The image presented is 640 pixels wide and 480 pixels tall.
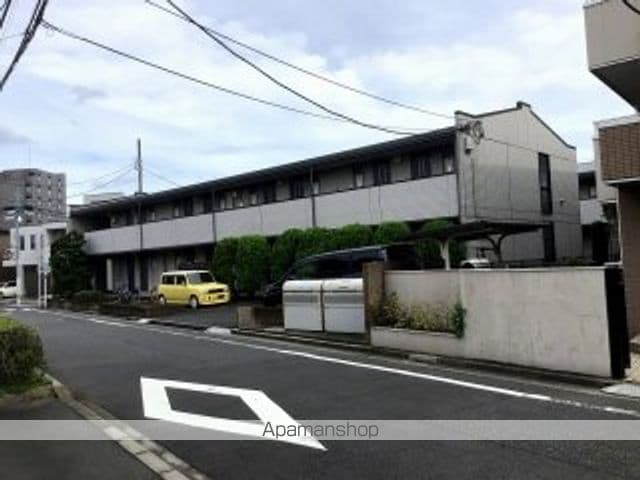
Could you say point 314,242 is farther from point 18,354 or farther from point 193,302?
point 18,354

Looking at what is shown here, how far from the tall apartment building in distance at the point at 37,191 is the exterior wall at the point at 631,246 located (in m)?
39.4

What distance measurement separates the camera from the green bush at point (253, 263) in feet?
111

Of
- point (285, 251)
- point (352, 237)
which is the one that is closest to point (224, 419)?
point (352, 237)

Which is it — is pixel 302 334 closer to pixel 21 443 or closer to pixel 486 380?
pixel 486 380

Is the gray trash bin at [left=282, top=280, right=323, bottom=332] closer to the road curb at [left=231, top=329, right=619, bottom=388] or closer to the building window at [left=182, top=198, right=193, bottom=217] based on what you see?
the road curb at [left=231, top=329, right=619, bottom=388]

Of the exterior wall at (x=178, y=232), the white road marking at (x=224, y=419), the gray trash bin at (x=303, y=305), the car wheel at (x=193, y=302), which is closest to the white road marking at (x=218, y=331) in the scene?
the gray trash bin at (x=303, y=305)

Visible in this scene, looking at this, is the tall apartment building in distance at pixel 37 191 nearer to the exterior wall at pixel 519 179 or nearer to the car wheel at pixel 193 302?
the car wheel at pixel 193 302

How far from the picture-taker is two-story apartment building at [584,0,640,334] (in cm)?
1458

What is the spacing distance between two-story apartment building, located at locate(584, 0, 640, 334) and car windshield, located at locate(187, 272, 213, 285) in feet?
74.3

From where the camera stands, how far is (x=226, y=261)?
3553 cm

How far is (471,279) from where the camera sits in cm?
1334

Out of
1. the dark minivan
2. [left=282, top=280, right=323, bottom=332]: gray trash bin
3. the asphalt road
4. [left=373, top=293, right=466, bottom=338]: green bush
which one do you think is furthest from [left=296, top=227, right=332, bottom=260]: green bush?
[left=373, top=293, right=466, bottom=338]: green bush

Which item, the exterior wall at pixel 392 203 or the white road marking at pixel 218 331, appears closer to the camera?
the white road marking at pixel 218 331

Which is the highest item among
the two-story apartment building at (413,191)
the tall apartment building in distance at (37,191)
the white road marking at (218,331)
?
the tall apartment building in distance at (37,191)
